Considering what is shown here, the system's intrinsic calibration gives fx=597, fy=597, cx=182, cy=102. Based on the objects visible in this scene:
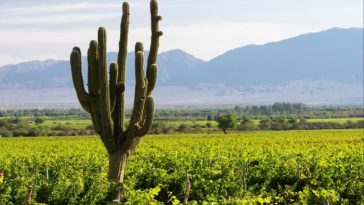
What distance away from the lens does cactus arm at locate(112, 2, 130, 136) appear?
50.9 ft

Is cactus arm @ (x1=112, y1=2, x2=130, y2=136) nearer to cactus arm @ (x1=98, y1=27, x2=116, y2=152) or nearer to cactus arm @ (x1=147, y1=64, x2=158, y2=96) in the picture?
cactus arm @ (x1=98, y1=27, x2=116, y2=152)

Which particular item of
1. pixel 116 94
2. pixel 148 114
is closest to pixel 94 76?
pixel 116 94

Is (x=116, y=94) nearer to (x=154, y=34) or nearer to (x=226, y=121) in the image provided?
(x=154, y=34)

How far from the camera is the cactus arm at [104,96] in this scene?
14.7m

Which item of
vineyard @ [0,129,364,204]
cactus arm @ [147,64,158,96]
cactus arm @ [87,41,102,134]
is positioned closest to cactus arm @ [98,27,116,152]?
cactus arm @ [87,41,102,134]

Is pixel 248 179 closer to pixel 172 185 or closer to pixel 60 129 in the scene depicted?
pixel 172 185

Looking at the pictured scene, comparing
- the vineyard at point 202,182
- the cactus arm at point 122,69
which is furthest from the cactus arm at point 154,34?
the vineyard at point 202,182

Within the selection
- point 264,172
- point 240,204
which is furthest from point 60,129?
point 240,204

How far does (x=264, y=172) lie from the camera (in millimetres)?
20812

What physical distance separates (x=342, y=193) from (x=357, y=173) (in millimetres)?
3307

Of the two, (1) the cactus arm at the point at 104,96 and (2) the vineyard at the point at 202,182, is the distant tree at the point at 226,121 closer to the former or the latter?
(2) the vineyard at the point at 202,182

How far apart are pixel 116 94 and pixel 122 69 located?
0.76 meters

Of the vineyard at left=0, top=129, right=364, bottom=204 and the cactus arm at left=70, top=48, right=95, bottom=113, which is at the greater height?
the cactus arm at left=70, top=48, right=95, bottom=113

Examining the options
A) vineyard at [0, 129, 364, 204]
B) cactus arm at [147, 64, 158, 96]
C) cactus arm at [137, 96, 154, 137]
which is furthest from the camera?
cactus arm at [147, 64, 158, 96]
